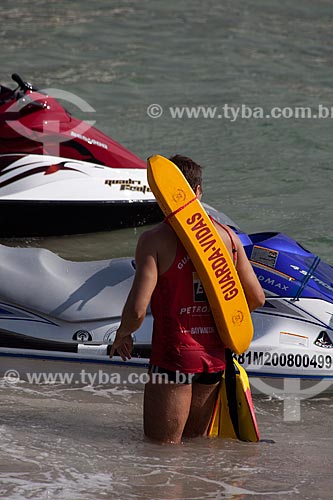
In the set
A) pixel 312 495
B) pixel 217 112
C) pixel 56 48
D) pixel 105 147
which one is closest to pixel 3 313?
pixel 312 495

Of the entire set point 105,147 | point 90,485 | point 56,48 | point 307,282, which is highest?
point 56,48

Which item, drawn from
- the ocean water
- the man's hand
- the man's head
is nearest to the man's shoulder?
the man's head

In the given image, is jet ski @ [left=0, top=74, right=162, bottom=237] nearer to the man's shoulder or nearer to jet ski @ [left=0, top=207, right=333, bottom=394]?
jet ski @ [left=0, top=207, right=333, bottom=394]

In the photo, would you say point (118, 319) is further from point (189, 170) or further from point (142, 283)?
point (189, 170)

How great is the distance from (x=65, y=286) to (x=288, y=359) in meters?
1.32

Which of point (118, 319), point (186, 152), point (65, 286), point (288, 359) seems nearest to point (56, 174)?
point (65, 286)

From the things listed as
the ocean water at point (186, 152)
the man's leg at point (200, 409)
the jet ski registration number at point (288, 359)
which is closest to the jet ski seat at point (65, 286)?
the ocean water at point (186, 152)

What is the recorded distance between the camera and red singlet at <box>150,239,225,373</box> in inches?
178

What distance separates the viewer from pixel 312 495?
14.5ft

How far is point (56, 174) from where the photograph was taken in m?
A: 8.16

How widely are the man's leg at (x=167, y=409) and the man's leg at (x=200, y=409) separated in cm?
6

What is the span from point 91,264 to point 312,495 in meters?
2.18

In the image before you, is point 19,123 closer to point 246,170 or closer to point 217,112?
point 246,170

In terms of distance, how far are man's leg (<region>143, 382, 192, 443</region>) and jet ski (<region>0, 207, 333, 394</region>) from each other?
1.02 meters
